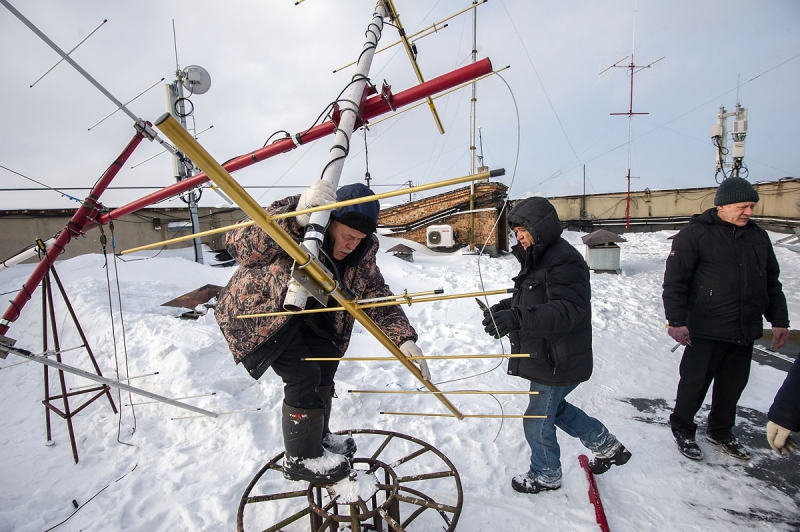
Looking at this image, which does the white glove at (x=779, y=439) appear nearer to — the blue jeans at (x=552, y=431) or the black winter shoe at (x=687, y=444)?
the blue jeans at (x=552, y=431)

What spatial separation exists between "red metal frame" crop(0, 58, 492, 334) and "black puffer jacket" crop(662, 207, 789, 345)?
6.44ft

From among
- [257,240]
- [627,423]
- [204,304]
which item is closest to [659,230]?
[627,423]

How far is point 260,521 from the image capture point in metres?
2.19

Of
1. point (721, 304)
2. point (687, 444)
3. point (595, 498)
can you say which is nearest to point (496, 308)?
point (595, 498)

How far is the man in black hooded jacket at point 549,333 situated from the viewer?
80.3 inches

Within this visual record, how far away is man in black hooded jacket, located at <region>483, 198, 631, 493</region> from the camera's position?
6.69 feet

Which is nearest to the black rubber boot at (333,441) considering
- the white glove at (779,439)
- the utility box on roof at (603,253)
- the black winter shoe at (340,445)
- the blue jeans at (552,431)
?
the black winter shoe at (340,445)

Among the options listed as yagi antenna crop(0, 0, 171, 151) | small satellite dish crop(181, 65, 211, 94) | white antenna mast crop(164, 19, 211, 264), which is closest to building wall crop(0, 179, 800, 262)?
white antenna mast crop(164, 19, 211, 264)

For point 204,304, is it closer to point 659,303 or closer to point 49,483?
point 49,483

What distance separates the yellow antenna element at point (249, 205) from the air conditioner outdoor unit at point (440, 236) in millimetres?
11773

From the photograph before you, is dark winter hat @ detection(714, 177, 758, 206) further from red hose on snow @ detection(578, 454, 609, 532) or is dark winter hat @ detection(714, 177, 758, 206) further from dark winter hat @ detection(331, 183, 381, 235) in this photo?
dark winter hat @ detection(331, 183, 381, 235)

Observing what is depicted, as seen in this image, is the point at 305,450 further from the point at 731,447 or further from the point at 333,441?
the point at 731,447

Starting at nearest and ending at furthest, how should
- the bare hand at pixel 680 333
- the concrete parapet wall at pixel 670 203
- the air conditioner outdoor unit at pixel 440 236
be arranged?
the bare hand at pixel 680 333, the air conditioner outdoor unit at pixel 440 236, the concrete parapet wall at pixel 670 203

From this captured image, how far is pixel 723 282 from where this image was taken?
8.83 ft
